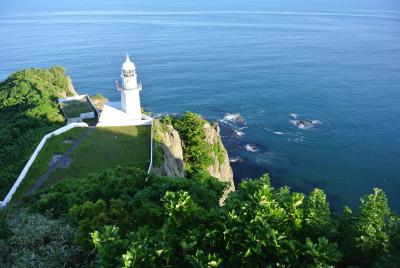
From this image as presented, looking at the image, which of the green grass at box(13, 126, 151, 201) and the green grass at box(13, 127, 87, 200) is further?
the green grass at box(13, 126, 151, 201)

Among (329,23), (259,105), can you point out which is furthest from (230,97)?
(329,23)

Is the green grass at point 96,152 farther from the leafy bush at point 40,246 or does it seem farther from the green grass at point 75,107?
the leafy bush at point 40,246

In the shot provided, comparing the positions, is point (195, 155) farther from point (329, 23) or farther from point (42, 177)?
point (329, 23)

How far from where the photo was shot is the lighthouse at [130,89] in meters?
46.2

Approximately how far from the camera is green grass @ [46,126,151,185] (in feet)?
114

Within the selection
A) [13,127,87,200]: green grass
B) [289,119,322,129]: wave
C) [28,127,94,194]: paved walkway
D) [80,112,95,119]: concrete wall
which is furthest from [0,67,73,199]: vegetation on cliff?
[289,119,322,129]: wave

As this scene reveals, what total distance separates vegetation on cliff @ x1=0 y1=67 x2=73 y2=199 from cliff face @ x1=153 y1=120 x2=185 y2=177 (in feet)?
40.5

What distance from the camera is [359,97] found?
79.6m

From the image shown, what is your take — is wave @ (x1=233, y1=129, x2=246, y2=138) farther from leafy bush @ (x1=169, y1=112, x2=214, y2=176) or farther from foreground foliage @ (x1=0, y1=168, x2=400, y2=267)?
foreground foliage @ (x1=0, y1=168, x2=400, y2=267)

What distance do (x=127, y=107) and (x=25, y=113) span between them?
14.6 metres

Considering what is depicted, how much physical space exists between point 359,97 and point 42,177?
66.3 m

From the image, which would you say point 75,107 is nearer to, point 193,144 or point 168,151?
point 193,144

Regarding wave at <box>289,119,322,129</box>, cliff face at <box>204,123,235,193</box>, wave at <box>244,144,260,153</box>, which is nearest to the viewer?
cliff face at <box>204,123,235,193</box>

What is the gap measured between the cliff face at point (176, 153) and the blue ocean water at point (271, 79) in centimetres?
489
